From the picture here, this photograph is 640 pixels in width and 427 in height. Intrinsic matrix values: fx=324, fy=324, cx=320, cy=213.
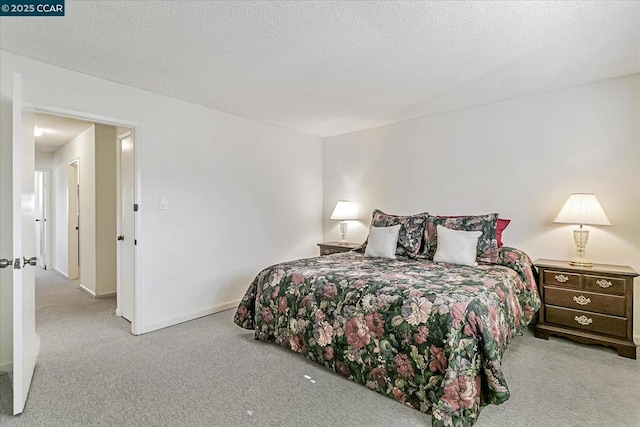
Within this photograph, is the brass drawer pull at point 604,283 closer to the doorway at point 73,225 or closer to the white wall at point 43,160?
the doorway at point 73,225

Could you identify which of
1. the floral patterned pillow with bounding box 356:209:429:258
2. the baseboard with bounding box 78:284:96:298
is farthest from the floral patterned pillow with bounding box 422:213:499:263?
the baseboard with bounding box 78:284:96:298

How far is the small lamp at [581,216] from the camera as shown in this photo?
2703 millimetres

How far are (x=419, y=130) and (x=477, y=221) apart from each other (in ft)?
4.98

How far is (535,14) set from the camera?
1.93m

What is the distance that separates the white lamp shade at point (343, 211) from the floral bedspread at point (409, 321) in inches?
64.2

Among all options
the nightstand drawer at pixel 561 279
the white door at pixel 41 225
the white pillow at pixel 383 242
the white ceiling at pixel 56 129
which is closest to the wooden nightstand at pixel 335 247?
the white pillow at pixel 383 242

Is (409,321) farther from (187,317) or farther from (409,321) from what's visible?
(187,317)

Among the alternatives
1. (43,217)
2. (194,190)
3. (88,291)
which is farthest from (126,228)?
(43,217)

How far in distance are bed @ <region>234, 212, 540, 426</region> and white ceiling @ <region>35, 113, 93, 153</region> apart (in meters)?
3.35

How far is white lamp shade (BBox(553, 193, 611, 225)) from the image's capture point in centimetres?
270

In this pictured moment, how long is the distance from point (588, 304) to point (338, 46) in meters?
2.86

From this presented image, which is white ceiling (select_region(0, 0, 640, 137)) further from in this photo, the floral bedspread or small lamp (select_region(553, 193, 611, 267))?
the floral bedspread

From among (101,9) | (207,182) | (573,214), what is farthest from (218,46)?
(573,214)

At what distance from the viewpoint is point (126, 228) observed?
3.43 metres
